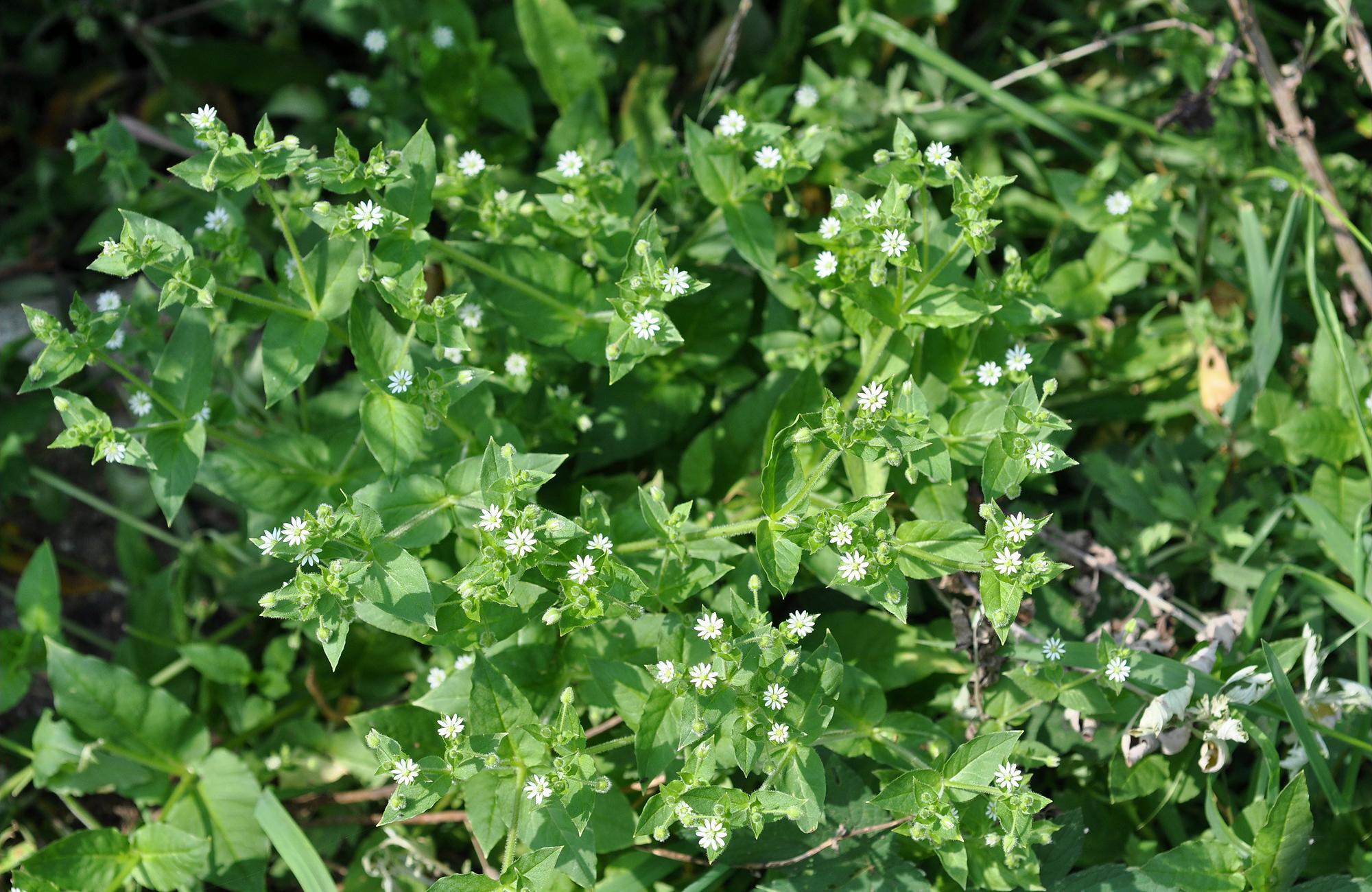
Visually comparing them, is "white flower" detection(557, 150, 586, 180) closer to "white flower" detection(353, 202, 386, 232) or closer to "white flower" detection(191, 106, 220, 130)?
"white flower" detection(353, 202, 386, 232)

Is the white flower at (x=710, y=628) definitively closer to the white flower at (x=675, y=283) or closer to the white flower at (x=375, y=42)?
the white flower at (x=675, y=283)

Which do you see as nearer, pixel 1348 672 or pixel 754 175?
pixel 754 175

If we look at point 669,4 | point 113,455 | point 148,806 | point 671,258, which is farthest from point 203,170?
point 669,4

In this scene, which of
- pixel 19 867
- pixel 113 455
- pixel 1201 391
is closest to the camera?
pixel 113 455

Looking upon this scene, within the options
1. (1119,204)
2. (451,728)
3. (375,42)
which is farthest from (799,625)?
(375,42)

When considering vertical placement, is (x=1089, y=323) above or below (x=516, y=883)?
above

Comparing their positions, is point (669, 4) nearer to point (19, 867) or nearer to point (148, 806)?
point (148, 806)

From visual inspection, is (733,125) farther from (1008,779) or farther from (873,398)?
(1008,779)
